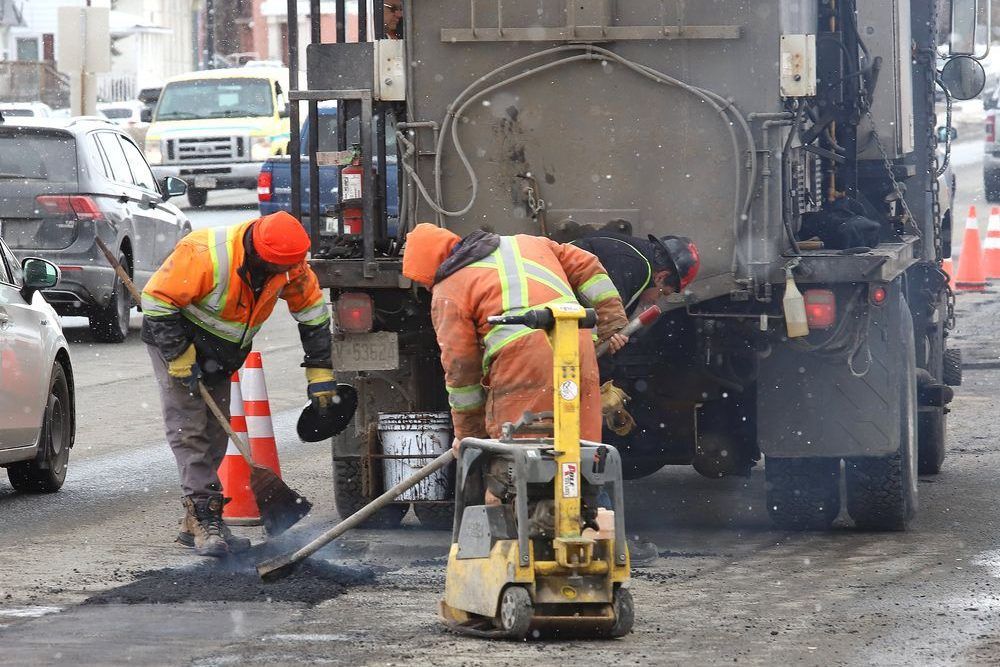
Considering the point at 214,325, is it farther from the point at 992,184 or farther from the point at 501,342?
the point at 992,184

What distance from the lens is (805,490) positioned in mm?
9055

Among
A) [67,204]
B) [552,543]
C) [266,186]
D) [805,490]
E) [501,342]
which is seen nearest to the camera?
[552,543]

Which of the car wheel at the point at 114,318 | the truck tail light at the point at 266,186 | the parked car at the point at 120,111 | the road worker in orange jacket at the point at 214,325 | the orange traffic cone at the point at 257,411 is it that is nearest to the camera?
the road worker in orange jacket at the point at 214,325

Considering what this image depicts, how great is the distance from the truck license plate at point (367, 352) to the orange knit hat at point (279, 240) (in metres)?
0.61

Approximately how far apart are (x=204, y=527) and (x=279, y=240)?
131cm

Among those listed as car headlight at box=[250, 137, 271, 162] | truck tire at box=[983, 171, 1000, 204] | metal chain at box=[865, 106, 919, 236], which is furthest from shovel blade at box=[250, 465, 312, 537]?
truck tire at box=[983, 171, 1000, 204]

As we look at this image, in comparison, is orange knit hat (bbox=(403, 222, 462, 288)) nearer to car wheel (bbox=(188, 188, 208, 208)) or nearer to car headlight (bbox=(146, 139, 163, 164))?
car headlight (bbox=(146, 139, 163, 164))

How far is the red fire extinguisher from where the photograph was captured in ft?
29.3

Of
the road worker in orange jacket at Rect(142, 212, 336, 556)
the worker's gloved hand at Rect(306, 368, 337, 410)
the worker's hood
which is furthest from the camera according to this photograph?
the worker's gloved hand at Rect(306, 368, 337, 410)

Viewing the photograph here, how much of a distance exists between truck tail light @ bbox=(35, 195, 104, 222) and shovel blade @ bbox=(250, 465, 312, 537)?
26.8ft

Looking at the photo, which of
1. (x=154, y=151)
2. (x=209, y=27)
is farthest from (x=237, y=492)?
(x=209, y=27)

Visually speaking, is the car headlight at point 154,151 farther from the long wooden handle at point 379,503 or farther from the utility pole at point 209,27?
the utility pole at point 209,27

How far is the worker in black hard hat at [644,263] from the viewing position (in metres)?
8.11

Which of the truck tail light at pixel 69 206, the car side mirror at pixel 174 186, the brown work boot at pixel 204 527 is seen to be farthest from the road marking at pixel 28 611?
the truck tail light at pixel 69 206
